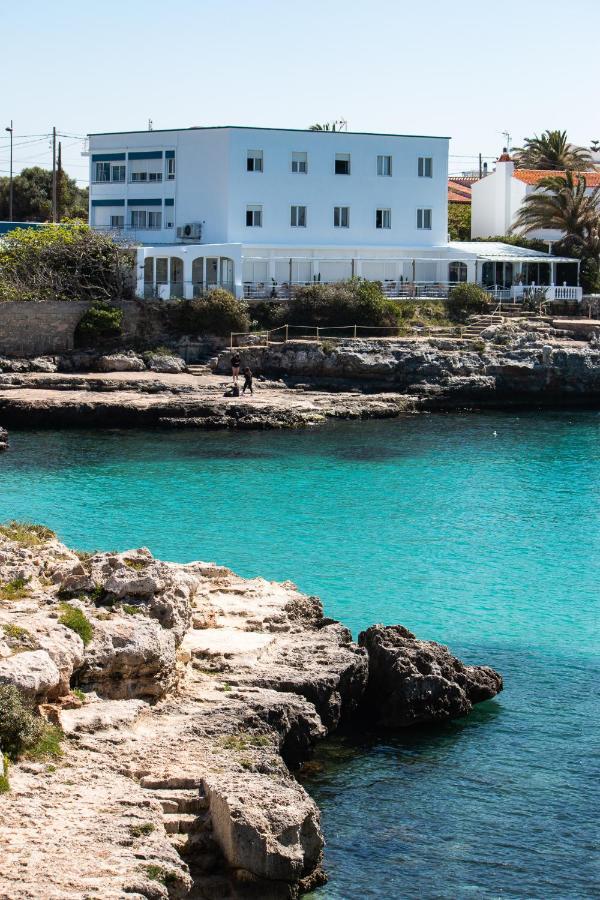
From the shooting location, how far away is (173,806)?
15258mm

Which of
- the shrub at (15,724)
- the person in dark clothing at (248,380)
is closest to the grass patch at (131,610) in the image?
the shrub at (15,724)

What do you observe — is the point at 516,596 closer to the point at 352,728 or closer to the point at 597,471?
the point at 352,728

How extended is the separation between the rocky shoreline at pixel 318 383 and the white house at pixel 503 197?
671 inches

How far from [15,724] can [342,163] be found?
198 feet

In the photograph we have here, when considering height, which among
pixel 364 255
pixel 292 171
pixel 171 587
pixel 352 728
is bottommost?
pixel 352 728

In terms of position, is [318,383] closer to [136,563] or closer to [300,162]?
[300,162]

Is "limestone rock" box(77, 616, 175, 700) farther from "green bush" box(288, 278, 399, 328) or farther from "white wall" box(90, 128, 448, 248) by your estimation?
"white wall" box(90, 128, 448, 248)

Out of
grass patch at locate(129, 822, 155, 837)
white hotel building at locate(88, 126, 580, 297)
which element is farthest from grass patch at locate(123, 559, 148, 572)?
white hotel building at locate(88, 126, 580, 297)

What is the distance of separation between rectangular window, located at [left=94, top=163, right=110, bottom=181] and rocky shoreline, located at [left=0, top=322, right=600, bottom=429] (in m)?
16.7

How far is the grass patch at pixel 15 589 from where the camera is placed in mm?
19578

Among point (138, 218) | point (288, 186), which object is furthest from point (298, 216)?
point (138, 218)

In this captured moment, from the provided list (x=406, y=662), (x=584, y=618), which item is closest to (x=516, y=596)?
(x=584, y=618)

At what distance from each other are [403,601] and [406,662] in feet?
24.2

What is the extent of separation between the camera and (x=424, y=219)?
74.8 meters
